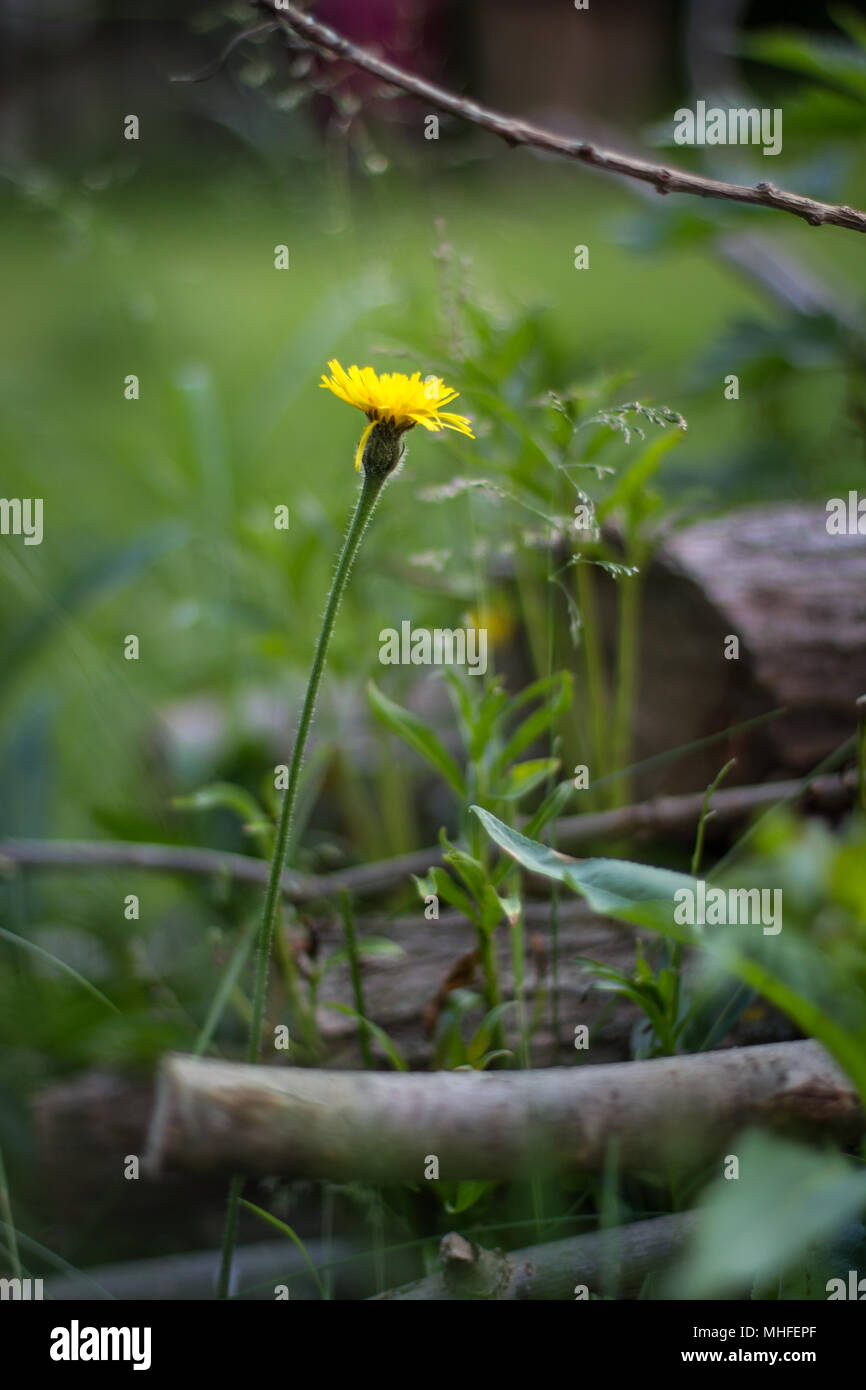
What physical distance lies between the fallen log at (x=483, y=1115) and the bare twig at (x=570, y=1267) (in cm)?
7

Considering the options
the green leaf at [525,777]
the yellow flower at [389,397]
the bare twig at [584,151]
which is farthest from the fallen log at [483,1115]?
the bare twig at [584,151]

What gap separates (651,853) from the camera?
32.1 inches

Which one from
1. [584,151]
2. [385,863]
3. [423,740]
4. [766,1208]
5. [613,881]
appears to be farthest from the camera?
[385,863]

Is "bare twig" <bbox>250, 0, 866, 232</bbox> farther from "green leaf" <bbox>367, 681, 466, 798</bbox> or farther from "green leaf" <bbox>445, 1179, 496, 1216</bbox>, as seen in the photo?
"green leaf" <bbox>445, 1179, 496, 1216</bbox>

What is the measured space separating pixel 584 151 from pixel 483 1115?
49cm

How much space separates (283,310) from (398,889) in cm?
252

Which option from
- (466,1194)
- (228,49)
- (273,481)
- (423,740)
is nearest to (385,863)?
(423,740)

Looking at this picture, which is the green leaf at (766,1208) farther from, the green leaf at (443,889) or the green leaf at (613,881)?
the green leaf at (443,889)

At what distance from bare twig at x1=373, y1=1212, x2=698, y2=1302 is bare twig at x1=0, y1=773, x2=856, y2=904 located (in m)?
0.26

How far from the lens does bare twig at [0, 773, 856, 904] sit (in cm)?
74

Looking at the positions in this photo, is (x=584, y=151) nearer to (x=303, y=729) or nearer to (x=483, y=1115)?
(x=303, y=729)

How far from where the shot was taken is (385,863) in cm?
85

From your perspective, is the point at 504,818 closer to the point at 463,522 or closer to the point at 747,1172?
the point at 747,1172

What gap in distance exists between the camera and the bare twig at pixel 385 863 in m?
0.74
